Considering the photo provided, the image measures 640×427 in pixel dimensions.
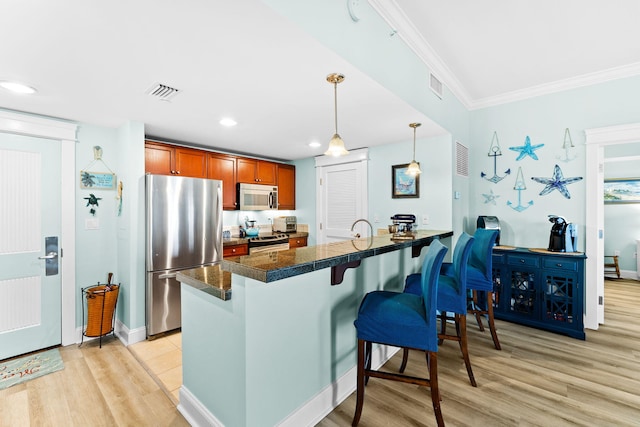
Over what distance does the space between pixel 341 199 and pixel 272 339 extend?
322cm

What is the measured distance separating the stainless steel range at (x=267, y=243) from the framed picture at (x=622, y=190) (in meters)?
6.23

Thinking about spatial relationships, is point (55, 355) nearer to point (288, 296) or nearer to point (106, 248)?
point (106, 248)

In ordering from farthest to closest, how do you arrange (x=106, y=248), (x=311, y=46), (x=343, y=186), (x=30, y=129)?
(x=343, y=186) < (x=106, y=248) < (x=30, y=129) < (x=311, y=46)

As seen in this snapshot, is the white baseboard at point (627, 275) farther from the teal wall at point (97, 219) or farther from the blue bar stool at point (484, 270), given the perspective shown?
the teal wall at point (97, 219)

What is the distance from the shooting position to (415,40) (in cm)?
238

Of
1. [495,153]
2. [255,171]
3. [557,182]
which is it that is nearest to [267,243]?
[255,171]

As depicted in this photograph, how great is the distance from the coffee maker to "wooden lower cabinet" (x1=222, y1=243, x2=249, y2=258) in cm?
386

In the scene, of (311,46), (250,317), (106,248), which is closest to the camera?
(250,317)

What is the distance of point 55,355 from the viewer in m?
2.73

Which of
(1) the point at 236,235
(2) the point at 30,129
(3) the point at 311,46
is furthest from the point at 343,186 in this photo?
(2) the point at 30,129

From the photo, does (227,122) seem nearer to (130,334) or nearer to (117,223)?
(117,223)

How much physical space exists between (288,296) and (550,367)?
247 cm

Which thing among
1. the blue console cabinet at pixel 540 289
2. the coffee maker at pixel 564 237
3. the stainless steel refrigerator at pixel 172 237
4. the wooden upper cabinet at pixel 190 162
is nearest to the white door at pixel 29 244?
the stainless steel refrigerator at pixel 172 237

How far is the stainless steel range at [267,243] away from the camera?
4.22 meters
